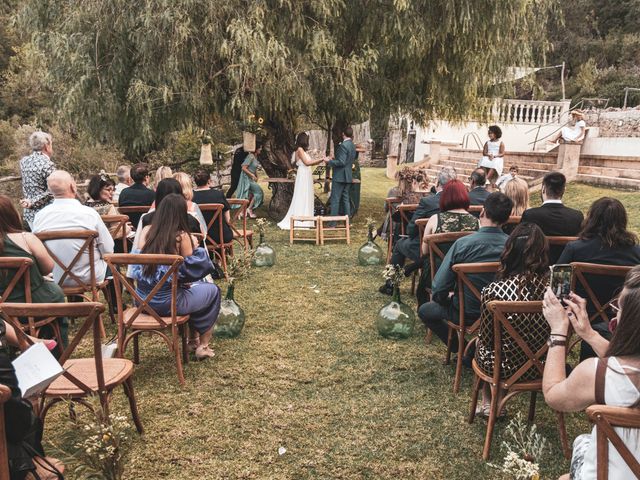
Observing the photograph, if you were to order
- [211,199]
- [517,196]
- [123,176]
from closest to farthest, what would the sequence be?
[517,196] < [211,199] < [123,176]

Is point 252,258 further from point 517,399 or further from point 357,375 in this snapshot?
point 517,399

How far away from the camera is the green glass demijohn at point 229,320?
4828 millimetres

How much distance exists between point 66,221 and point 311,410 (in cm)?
267

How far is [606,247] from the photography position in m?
3.64

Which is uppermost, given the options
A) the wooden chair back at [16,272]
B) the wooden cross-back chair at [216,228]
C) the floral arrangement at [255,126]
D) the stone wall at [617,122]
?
the stone wall at [617,122]

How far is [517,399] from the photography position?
12.7 feet

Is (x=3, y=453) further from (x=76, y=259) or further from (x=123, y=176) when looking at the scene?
(x=123, y=176)

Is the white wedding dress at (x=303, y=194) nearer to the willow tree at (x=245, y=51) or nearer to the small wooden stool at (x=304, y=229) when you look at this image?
the small wooden stool at (x=304, y=229)

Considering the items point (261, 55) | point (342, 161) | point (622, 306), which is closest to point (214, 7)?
point (261, 55)

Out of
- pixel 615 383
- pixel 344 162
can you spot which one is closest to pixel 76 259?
pixel 615 383

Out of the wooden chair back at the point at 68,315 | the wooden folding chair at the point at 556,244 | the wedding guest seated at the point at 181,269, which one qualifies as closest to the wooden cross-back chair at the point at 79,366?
the wooden chair back at the point at 68,315

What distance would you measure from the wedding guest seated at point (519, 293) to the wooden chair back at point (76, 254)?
129 inches

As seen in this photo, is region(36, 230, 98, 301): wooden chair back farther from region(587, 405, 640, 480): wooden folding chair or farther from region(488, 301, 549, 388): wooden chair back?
region(587, 405, 640, 480): wooden folding chair

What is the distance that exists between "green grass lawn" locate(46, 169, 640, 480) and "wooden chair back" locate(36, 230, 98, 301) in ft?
2.52
